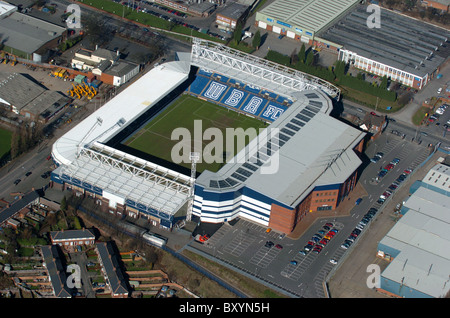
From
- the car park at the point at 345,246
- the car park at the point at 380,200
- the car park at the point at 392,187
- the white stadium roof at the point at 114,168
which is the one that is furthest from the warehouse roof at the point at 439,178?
the white stadium roof at the point at 114,168

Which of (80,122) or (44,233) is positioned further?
(80,122)

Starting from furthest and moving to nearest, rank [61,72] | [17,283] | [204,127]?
1. [61,72]
2. [204,127]
3. [17,283]

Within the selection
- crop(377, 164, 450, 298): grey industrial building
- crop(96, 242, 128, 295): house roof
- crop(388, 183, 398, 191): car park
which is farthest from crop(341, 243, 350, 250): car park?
crop(96, 242, 128, 295): house roof

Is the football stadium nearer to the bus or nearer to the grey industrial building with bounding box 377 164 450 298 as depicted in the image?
the bus

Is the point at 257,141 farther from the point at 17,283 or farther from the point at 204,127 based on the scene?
the point at 17,283

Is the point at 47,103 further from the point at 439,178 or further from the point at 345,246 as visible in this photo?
the point at 439,178

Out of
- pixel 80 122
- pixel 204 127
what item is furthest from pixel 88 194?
pixel 204 127
